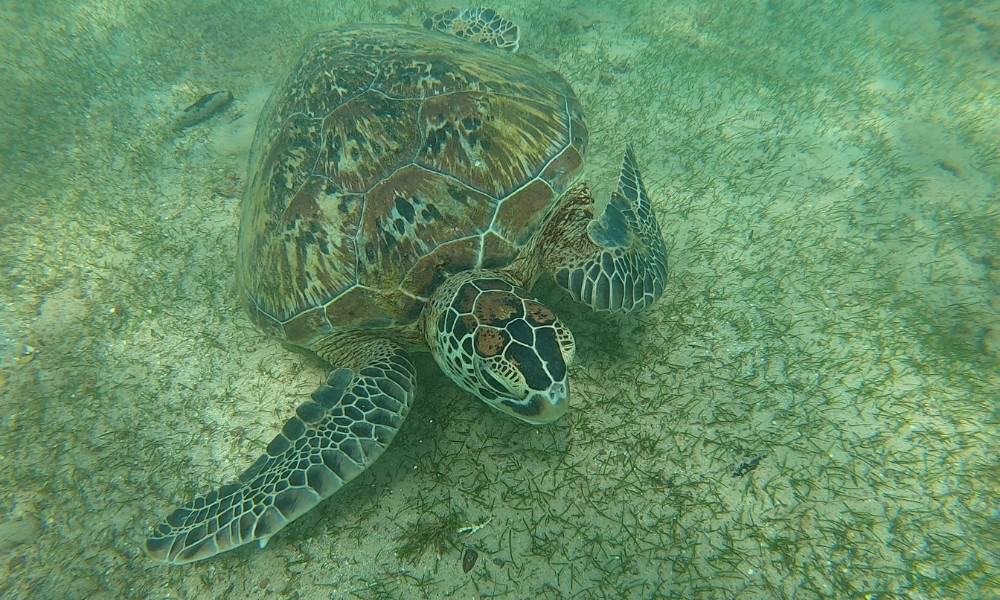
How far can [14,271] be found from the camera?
404 centimetres

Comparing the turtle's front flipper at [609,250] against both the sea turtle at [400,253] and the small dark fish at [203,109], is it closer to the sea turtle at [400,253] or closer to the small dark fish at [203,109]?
the sea turtle at [400,253]

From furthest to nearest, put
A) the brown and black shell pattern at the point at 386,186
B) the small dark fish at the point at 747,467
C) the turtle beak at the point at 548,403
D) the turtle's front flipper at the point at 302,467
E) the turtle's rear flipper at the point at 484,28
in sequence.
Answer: the turtle's rear flipper at the point at 484,28
the brown and black shell pattern at the point at 386,186
the small dark fish at the point at 747,467
the turtle's front flipper at the point at 302,467
the turtle beak at the point at 548,403

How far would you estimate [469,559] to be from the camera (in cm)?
251

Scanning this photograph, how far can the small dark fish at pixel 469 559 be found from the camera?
8.16 feet

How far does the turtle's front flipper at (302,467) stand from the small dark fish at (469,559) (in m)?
0.77

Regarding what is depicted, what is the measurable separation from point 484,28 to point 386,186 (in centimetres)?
385

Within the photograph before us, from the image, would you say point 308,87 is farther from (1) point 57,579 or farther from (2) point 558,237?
(1) point 57,579

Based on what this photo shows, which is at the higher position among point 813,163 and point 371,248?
point 371,248

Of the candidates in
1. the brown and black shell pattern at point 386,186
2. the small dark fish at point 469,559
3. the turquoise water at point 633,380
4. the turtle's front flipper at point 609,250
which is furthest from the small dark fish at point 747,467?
the brown and black shell pattern at point 386,186

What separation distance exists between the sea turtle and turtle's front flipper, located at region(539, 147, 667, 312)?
1cm

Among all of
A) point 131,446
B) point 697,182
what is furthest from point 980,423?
point 131,446

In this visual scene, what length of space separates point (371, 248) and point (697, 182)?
3336 millimetres

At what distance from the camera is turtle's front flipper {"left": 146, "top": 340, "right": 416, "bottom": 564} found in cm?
242

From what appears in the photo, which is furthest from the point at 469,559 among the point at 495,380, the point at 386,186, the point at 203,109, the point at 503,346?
the point at 203,109
